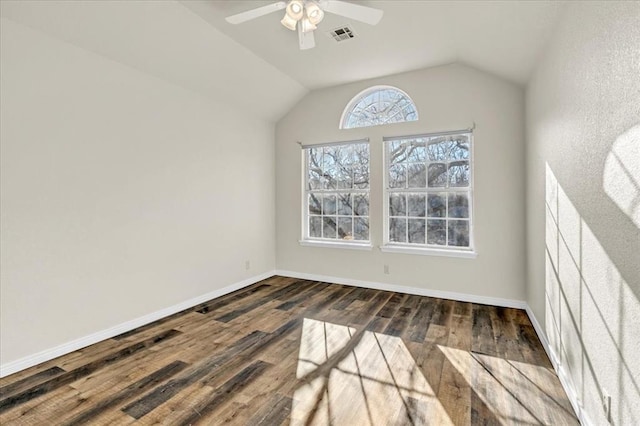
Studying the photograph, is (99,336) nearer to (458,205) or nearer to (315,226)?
(315,226)

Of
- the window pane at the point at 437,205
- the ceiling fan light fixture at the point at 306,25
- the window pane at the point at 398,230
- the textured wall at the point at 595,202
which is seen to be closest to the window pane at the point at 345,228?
the window pane at the point at 398,230

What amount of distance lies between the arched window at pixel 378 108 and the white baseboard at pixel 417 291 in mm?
2319

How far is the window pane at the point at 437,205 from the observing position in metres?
4.07

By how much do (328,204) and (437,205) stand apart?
Answer: 5.47ft

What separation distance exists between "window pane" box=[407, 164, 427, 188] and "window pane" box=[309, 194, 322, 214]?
148cm

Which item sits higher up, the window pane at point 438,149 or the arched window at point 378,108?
the arched window at point 378,108

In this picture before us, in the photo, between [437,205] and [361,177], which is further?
[361,177]

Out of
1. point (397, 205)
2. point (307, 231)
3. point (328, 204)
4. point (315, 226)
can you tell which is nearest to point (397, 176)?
point (397, 205)

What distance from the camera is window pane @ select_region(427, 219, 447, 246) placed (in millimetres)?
4074

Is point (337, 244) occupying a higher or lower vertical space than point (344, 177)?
lower

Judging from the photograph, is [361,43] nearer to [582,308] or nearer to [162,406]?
[582,308]

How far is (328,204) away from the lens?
495 centimetres

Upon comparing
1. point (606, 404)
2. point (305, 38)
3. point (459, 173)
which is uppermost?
point (305, 38)

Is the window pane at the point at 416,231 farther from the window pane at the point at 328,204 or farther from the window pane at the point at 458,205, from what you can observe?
the window pane at the point at 328,204
